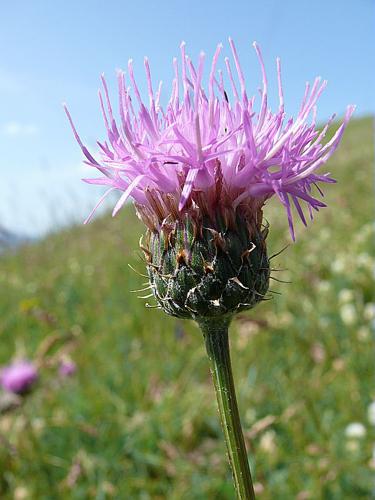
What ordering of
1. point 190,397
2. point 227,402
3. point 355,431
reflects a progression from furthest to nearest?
point 190,397 < point 355,431 < point 227,402

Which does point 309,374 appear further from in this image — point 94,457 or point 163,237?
point 163,237

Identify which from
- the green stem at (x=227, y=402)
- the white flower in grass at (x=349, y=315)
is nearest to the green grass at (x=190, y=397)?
the white flower in grass at (x=349, y=315)

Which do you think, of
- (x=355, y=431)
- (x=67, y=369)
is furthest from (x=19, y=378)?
(x=355, y=431)

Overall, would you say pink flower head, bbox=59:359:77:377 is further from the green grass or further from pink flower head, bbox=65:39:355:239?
pink flower head, bbox=65:39:355:239

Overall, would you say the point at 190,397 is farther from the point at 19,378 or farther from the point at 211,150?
the point at 211,150

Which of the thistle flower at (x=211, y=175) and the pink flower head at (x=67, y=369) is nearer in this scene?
the thistle flower at (x=211, y=175)

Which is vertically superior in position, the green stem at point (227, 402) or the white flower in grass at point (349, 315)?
the white flower in grass at point (349, 315)

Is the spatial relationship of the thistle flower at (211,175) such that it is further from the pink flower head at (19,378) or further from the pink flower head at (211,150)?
the pink flower head at (19,378)
